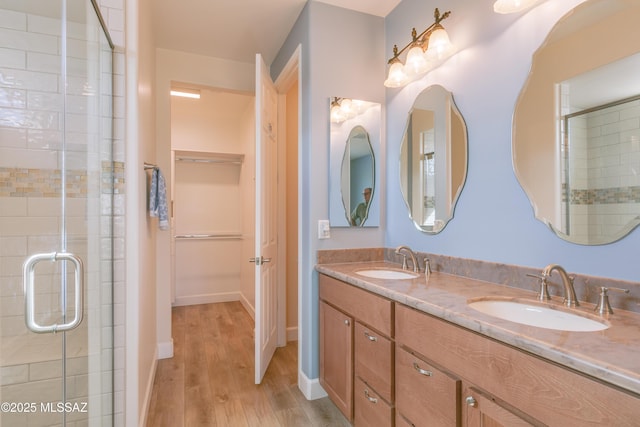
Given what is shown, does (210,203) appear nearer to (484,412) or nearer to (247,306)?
(247,306)

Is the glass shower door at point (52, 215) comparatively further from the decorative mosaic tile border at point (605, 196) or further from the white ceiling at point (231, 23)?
the decorative mosaic tile border at point (605, 196)

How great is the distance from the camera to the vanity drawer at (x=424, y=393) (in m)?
1.12

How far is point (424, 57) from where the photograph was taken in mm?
1910

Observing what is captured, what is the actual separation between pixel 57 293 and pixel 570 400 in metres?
1.75

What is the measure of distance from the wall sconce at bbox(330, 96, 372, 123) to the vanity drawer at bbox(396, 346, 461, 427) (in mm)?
1532

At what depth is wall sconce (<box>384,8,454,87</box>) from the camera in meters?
1.78

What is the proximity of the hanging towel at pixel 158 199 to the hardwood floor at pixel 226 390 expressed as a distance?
1183mm

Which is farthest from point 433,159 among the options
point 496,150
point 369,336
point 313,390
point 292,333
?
point 292,333

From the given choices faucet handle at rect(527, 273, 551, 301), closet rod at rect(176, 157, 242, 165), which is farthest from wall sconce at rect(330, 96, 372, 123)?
closet rod at rect(176, 157, 242, 165)

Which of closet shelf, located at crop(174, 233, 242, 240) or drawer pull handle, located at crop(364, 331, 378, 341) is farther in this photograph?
closet shelf, located at crop(174, 233, 242, 240)

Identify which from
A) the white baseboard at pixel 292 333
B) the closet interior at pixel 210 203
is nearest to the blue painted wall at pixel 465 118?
the white baseboard at pixel 292 333

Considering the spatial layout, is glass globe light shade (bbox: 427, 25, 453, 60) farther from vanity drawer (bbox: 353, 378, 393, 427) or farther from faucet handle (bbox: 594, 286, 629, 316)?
vanity drawer (bbox: 353, 378, 393, 427)

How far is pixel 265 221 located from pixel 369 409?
145 cm

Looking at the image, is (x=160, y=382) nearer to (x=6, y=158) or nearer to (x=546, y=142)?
(x=6, y=158)
